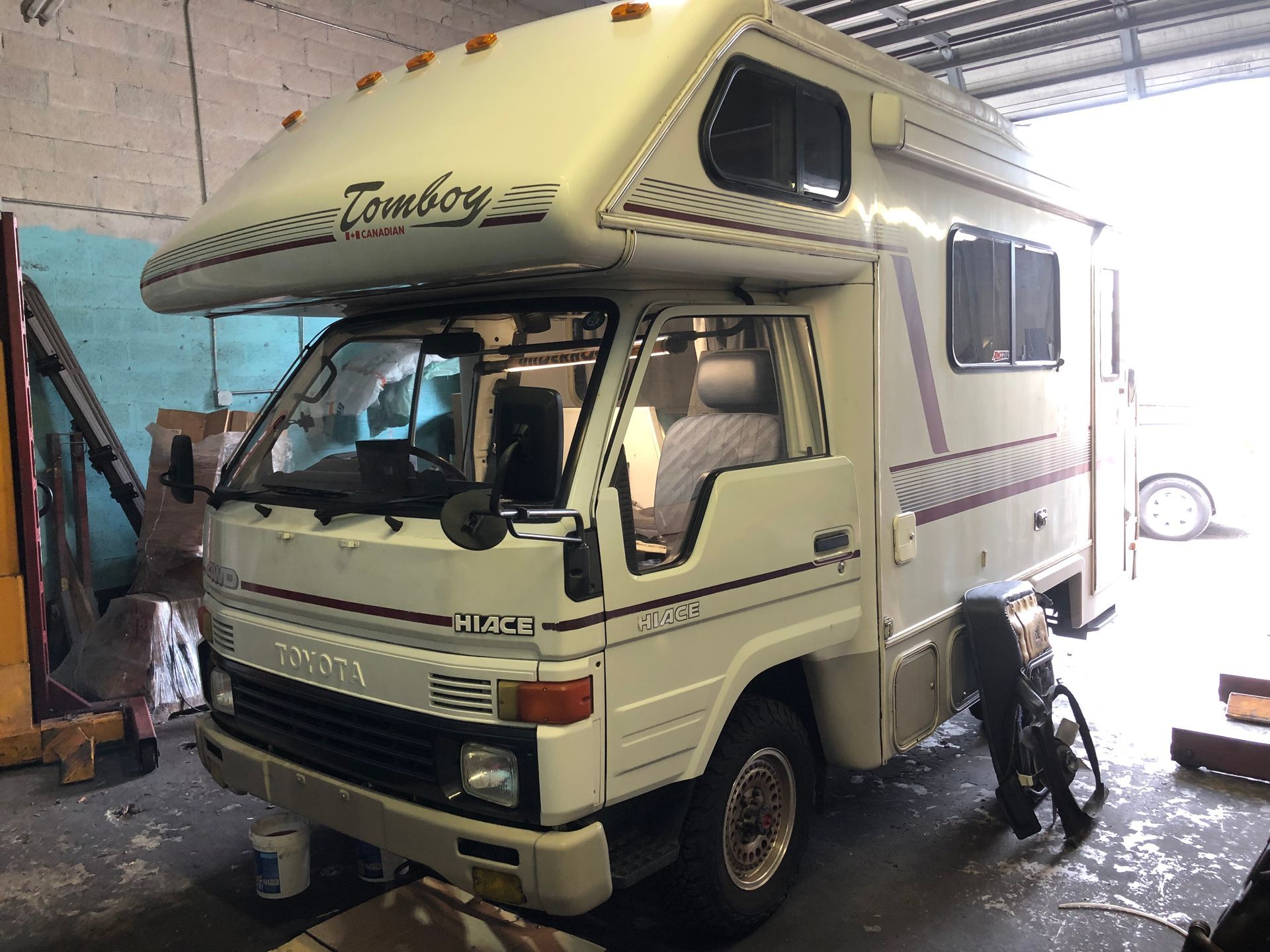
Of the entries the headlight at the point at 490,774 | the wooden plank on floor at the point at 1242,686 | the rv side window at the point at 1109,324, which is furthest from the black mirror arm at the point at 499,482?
the wooden plank on floor at the point at 1242,686

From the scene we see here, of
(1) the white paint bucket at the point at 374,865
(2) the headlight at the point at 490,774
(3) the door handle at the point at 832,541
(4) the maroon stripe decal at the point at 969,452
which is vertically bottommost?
(1) the white paint bucket at the point at 374,865

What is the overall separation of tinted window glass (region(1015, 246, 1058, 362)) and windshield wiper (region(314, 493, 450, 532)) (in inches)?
131

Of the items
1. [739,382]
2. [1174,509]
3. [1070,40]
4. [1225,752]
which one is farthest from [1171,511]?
[739,382]

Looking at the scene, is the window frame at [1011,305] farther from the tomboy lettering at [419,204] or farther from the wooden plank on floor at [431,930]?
the wooden plank on floor at [431,930]

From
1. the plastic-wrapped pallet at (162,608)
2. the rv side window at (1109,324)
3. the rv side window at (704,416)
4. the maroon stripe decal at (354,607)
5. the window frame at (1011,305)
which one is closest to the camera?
the maroon stripe decal at (354,607)

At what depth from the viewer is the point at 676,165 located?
117 inches

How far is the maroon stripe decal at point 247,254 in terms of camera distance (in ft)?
10.1

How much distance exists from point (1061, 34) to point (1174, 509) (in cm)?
559

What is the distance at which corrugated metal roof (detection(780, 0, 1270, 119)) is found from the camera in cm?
818

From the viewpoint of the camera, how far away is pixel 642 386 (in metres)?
3.11

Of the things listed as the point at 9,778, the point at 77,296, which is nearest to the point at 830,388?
the point at 9,778

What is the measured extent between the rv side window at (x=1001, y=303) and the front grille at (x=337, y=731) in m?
2.83

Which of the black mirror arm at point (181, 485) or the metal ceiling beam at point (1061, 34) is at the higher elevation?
the metal ceiling beam at point (1061, 34)

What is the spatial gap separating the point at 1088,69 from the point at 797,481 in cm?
761
